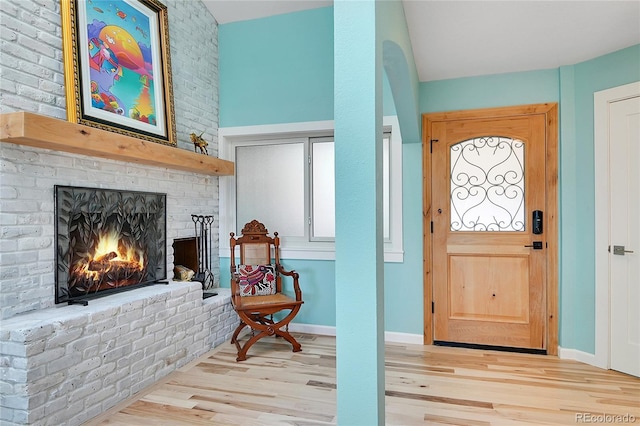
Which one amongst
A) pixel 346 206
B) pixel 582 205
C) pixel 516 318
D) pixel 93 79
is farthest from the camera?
pixel 516 318

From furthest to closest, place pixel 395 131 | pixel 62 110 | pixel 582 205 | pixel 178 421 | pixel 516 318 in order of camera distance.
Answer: pixel 395 131 < pixel 516 318 < pixel 582 205 < pixel 62 110 < pixel 178 421

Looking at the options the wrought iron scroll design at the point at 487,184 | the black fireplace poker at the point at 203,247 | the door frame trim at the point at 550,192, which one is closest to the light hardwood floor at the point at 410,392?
the door frame trim at the point at 550,192

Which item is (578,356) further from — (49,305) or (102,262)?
(49,305)

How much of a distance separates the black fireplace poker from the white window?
22 cm

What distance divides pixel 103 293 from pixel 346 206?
2.19 meters

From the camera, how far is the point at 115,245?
2.89 m

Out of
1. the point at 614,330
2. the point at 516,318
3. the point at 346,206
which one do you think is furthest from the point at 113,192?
the point at 614,330

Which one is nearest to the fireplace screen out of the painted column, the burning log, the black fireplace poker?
the burning log

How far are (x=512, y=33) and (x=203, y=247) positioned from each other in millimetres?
3286

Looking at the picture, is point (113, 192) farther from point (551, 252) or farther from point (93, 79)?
point (551, 252)

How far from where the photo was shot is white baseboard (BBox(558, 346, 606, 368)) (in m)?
2.99

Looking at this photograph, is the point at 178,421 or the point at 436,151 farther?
the point at 436,151

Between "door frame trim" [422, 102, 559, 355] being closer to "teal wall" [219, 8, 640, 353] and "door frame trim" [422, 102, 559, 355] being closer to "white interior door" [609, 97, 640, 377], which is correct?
"teal wall" [219, 8, 640, 353]

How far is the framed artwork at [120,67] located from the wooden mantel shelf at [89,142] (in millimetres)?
185
